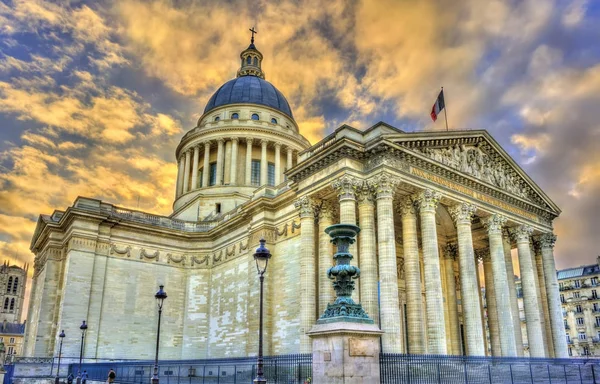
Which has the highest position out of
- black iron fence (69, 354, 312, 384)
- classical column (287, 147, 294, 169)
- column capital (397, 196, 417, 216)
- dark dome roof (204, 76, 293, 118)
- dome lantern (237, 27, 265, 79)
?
dome lantern (237, 27, 265, 79)

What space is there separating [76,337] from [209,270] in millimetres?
11710

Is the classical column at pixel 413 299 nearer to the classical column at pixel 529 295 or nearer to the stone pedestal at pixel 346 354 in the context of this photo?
the classical column at pixel 529 295

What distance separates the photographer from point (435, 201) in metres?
28.8

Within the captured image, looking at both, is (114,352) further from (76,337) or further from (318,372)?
(318,372)

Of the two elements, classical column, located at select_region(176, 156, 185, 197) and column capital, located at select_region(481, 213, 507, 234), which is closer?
column capital, located at select_region(481, 213, 507, 234)

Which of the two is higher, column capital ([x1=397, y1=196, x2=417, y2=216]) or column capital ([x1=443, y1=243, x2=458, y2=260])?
column capital ([x1=397, y1=196, x2=417, y2=216])

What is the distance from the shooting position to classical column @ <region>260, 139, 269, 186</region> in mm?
51219

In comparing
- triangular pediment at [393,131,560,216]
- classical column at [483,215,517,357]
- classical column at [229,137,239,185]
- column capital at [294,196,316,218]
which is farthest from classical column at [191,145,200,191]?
classical column at [483,215,517,357]

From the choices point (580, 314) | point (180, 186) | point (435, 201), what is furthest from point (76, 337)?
point (580, 314)

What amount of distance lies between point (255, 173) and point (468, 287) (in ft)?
94.1

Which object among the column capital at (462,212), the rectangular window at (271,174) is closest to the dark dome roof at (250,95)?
the rectangular window at (271,174)

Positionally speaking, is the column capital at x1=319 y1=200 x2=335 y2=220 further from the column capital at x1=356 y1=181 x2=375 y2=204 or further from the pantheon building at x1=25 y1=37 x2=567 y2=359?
the column capital at x1=356 y1=181 x2=375 y2=204

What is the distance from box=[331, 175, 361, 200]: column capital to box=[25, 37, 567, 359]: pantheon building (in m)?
0.14

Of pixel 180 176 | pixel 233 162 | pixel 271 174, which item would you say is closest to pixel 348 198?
pixel 233 162
